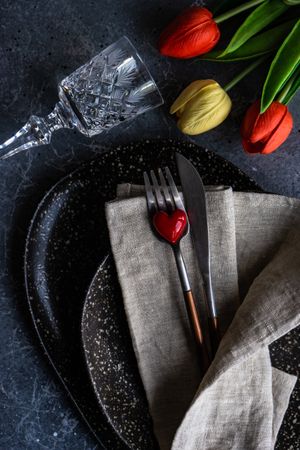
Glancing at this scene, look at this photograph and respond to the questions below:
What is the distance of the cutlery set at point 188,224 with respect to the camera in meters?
0.78

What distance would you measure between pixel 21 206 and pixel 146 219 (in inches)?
6.5

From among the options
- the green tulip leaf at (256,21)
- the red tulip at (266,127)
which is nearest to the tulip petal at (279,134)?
the red tulip at (266,127)

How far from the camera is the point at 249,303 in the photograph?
773mm

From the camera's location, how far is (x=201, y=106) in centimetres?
79

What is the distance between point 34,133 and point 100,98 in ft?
0.31

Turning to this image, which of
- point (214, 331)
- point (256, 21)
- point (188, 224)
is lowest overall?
point (214, 331)

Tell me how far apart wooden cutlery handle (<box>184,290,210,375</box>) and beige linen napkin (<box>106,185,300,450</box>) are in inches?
0.7

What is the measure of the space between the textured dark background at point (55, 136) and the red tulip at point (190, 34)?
57mm

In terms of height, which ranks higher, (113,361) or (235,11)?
(235,11)

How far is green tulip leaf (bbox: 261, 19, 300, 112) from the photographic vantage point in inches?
31.4

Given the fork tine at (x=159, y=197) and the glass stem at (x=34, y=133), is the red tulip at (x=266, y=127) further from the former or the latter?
the glass stem at (x=34, y=133)

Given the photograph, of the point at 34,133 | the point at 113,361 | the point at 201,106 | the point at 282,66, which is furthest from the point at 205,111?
the point at 113,361

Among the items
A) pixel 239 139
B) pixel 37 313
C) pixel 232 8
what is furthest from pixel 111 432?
pixel 232 8

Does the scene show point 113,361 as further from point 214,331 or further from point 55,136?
point 55,136
